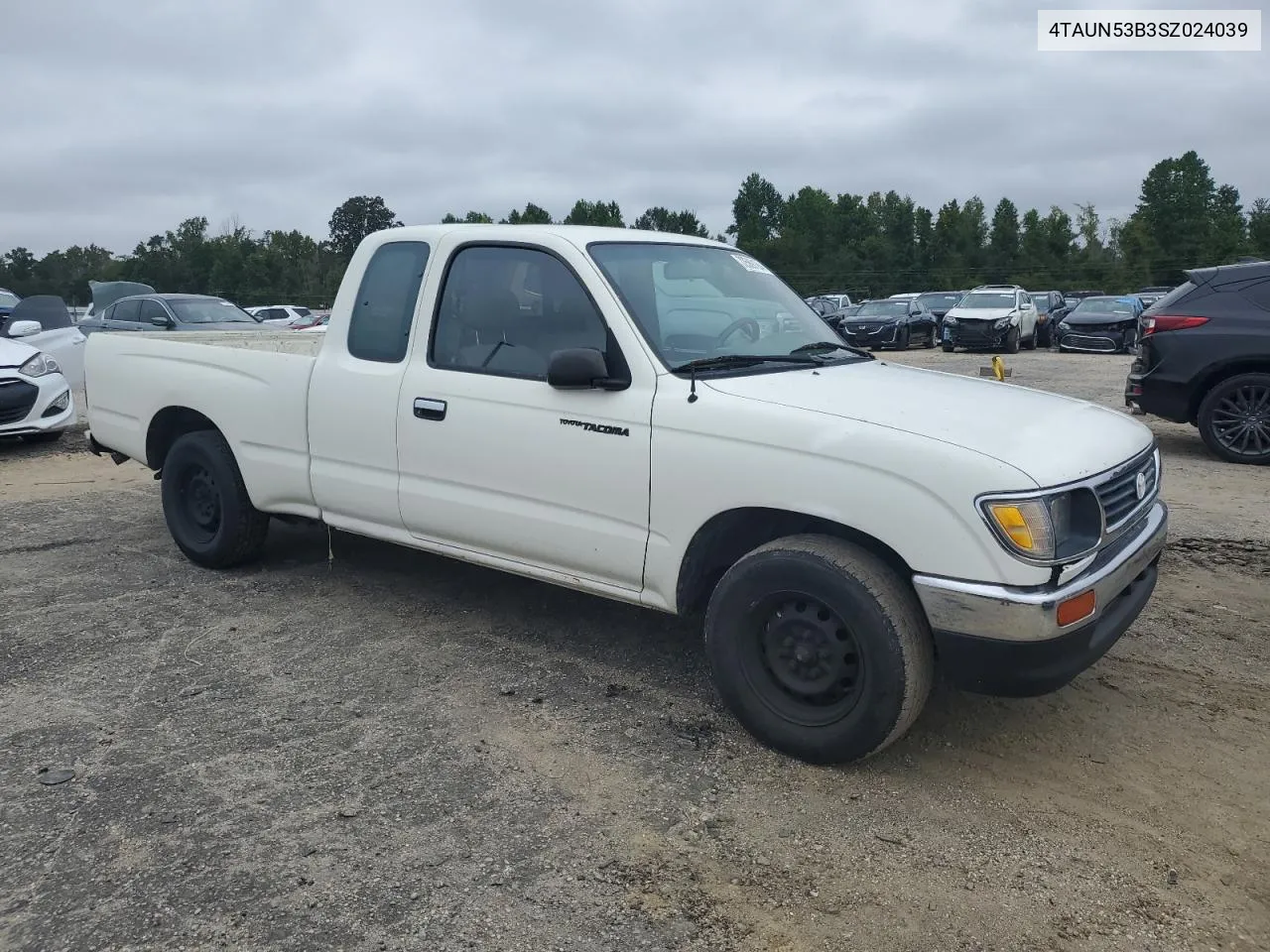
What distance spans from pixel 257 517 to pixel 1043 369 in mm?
17306

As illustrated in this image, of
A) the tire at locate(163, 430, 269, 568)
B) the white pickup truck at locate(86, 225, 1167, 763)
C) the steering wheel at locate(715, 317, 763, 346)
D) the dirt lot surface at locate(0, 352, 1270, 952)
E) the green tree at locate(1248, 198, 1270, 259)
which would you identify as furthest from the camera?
the green tree at locate(1248, 198, 1270, 259)

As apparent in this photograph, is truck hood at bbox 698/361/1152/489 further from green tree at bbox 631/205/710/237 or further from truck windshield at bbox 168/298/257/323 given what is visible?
green tree at bbox 631/205/710/237

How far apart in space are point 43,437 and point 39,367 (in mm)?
926

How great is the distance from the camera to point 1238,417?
8859 mm

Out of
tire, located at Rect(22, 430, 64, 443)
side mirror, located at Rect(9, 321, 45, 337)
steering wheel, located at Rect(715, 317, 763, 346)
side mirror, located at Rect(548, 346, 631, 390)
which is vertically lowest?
tire, located at Rect(22, 430, 64, 443)

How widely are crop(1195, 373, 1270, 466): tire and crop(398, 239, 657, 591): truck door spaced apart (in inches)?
281

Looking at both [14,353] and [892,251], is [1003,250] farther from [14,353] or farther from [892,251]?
[14,353]

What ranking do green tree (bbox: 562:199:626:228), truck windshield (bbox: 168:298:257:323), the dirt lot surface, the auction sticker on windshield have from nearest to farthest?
the dirt lot surface, the auction sticker on windshield, truck windshield (bbox: 168:298:257:323), green tree (bbox: 562:199:626:228)

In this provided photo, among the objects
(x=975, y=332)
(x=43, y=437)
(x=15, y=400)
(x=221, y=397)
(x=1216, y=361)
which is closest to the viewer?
(x=221, y=397)

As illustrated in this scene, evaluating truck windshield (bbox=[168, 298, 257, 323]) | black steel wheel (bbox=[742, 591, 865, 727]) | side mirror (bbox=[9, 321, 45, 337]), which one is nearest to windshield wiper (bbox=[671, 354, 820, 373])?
black steel wheel (bbox=[742, 591, 865, 727])

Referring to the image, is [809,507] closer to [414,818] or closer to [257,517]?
[414,818]

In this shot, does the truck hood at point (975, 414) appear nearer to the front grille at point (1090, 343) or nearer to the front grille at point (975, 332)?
the front grille at point (975, 332)

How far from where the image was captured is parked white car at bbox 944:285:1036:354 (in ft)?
80.3

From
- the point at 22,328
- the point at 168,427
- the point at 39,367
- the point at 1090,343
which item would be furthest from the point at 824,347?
the point at 1090,343
